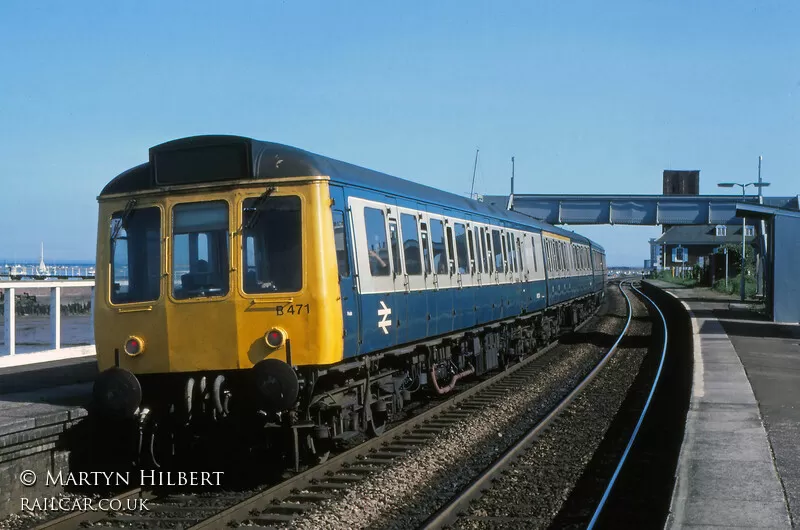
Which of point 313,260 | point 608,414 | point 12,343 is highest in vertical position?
point 313,260

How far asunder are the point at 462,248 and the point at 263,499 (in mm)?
6267

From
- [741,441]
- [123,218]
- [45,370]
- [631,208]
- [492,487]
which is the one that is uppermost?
[631,208]

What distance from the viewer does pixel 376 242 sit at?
9477 mm

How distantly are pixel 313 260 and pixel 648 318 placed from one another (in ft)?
95.3

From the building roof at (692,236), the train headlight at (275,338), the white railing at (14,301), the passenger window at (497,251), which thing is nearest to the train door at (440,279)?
the passenger window at (497,251)

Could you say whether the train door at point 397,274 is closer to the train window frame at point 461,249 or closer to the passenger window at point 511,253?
the train window frame at point 461,249

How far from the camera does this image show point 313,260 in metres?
7.97

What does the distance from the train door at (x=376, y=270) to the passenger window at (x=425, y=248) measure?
0.97m

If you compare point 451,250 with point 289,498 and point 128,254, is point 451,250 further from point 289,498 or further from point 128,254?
point 289,498

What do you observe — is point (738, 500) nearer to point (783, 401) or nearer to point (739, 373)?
point (783, 401)

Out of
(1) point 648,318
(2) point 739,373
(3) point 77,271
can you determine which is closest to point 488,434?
(2) point 739,373

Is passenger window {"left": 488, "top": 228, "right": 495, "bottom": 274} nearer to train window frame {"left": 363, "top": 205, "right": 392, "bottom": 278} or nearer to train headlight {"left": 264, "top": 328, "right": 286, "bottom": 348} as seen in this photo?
train window frame {"left": 363, "top": 205, "right": 392, "bottom": 278}

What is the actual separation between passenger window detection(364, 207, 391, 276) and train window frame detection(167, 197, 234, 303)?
1604mm

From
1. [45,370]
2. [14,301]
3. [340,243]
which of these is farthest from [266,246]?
[14,301]
